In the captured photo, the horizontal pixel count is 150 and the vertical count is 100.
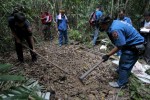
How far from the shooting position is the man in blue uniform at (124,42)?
177 inches

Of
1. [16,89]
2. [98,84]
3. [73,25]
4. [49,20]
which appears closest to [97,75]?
[98,84]

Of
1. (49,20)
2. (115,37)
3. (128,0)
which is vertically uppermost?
(128,0)

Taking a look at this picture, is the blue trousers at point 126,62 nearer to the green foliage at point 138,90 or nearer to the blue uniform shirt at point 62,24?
the green foliage at point 138,90

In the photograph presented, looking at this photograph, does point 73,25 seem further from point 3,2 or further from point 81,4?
point 3,2

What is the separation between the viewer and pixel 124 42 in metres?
4.50

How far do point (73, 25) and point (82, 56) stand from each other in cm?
733

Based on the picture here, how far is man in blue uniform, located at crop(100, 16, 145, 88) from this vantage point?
177 inches

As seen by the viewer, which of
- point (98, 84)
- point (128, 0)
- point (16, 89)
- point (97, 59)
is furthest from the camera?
point (128, 0)

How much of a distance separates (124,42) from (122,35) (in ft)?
0.47

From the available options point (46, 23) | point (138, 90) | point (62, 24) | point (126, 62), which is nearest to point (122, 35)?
point (126, 62)

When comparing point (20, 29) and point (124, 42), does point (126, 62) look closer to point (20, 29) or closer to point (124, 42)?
point (124, 42)

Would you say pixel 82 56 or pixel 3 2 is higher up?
pixel 3 2

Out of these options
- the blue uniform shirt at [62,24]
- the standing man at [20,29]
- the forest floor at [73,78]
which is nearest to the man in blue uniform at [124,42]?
the forest floor at [73,78]

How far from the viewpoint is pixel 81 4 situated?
49.7ft
